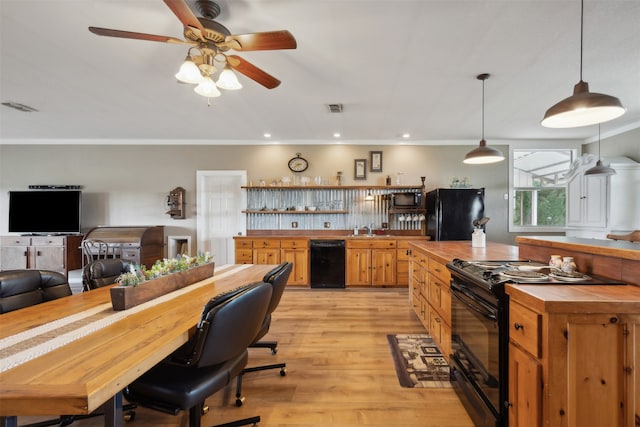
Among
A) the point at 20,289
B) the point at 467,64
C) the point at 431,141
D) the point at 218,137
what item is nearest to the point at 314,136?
the point at 218,137

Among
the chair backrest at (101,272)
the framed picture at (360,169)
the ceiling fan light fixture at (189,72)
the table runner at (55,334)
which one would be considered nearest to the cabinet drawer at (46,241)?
the chair backrest at (101,272)

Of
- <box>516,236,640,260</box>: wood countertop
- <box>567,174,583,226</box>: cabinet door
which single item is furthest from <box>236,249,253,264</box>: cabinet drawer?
<box>567,174,583,226</box>: cabinet door

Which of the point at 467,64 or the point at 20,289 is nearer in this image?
the point at 20,289

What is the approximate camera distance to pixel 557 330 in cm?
110

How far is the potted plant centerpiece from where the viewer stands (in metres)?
1.45

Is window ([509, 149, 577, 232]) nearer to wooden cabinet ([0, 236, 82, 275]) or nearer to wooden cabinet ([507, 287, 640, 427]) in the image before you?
wooden cabinet ([507, 287, 640, 427])

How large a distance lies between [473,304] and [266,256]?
3.77 meters

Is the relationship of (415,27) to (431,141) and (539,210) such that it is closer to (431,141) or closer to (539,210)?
(431,141)

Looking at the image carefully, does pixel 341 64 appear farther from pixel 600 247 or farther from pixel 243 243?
pixel 243 243

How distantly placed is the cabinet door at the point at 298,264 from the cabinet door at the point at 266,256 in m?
0.10

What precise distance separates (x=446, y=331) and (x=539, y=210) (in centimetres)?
467

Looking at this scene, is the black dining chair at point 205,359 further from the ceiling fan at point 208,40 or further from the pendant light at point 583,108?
the pendant light at point 583,108

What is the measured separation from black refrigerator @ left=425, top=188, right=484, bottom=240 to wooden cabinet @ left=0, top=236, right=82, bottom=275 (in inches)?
260

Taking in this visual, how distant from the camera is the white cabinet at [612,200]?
4.14m
